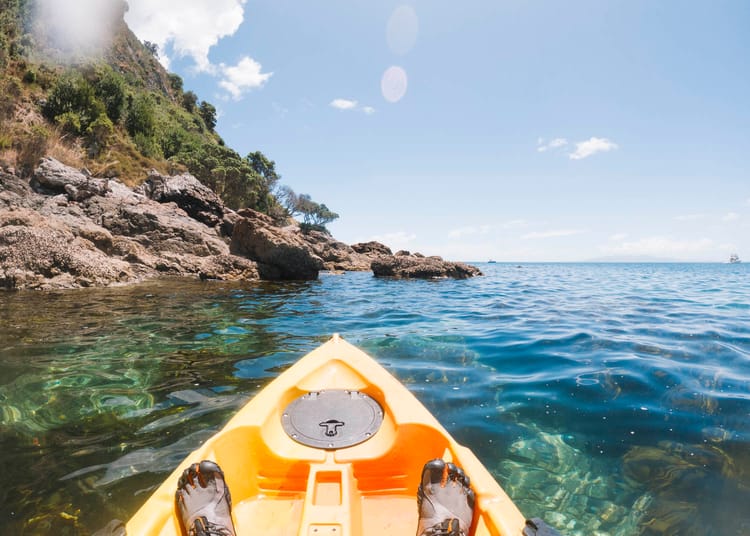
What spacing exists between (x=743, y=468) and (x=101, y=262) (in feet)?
48.6

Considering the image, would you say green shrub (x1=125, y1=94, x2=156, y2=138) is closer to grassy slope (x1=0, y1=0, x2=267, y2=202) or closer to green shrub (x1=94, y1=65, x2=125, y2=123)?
grassy slope (x1=0, y1=0, x2=267, y2=202)

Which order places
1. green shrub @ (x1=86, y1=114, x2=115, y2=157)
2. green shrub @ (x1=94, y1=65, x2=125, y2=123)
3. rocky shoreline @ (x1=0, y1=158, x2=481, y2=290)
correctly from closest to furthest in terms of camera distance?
rocky shoreline @ (x1=0, y1=158, x2=481, y2=290) < green shrub @ (x1=86, y1=114, x2=115, y2=157) < green shrub @ (x1=94, y1=65, x2=125, y2=123)

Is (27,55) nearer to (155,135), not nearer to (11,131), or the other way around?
(155,135)

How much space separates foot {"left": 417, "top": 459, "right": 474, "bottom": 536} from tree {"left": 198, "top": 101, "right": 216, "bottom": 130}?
56973 millimetres

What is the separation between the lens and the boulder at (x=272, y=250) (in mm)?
16359

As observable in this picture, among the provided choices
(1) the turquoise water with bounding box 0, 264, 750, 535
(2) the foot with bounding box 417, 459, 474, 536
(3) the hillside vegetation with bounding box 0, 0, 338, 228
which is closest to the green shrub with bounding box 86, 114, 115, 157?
(3) the hillside vegetation with bounding box 0, 0, 338, 228

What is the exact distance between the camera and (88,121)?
69.5 ft

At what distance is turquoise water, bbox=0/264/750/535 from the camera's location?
219 cm

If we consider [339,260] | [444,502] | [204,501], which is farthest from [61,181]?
[339,260]

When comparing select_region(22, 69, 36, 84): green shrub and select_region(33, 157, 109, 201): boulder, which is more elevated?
select_region(22, 69, 36, 84): green shrub

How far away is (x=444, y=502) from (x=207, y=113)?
58.3 metres

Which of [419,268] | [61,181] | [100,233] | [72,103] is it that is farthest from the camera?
[72,103]

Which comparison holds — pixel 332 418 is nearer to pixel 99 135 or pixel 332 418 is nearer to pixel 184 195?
pixel 184 195

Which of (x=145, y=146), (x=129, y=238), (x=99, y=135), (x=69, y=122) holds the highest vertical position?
(x=145, y=146)
